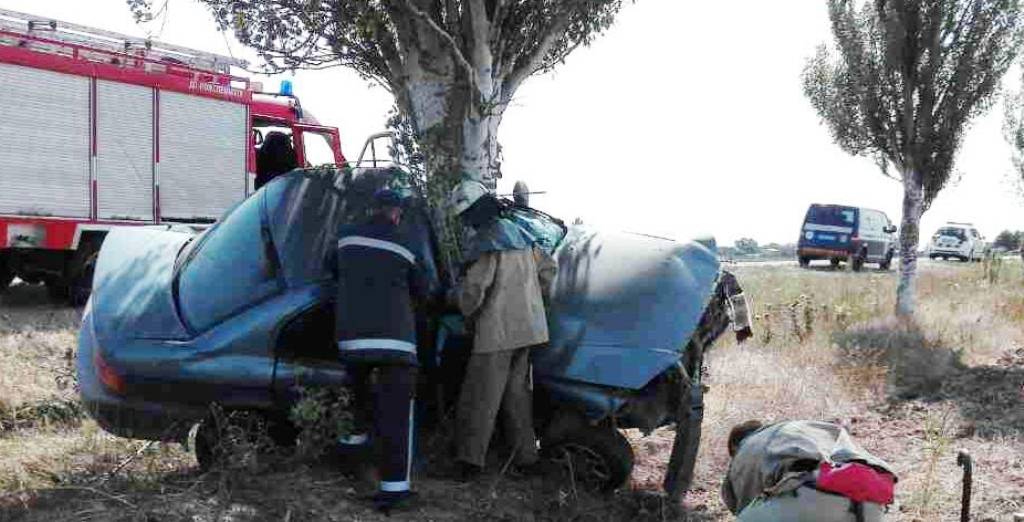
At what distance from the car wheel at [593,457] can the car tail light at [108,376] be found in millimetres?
2010

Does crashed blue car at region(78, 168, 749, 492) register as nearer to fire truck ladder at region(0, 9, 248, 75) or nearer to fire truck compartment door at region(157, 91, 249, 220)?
fire truck ladder at region(0, 9, 248, 75)

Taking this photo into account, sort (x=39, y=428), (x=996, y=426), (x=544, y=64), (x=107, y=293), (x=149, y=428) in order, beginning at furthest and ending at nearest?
(x=996, y=426), (x=544, y=64), (x=39, y=428), (x=107, y=293), (x=149, y=428)

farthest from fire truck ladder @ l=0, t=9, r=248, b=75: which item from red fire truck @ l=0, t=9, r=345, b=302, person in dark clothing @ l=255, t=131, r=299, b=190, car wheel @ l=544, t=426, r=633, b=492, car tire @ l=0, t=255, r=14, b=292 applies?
car wheel @ l=544, t=426, r=633, b=492

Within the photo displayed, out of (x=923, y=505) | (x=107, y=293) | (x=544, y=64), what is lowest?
(x=923, y=505)

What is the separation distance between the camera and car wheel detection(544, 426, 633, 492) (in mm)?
4613

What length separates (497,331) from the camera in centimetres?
444

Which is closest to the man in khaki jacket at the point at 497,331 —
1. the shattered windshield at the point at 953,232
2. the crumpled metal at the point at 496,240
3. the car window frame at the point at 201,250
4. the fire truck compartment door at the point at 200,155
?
the crumpled metal at the point at 496,240

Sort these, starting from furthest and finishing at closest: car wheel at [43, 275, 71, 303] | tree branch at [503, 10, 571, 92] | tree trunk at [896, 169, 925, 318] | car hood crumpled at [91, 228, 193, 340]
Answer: tree trunk at [896, 169, 925, 318], car wheel at [43, 275, 71, 303], tree branch at [503, 10, 571, 92], car hood crumpled at [91, 228, 193, 340]

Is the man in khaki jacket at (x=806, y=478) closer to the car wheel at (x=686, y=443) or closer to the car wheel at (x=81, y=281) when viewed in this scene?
the car wheel at (x=686, y=443)

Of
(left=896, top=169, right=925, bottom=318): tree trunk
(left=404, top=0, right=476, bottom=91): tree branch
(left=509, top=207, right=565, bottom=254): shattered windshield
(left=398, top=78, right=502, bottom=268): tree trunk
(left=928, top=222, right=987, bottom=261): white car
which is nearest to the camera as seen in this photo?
(left=509, top=207, right=565, bottom=254): shattered windshield

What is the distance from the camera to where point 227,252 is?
15.1ft

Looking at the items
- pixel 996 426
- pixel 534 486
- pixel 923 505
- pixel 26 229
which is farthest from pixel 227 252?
pixel 26 229

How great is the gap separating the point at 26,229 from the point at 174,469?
7307mm

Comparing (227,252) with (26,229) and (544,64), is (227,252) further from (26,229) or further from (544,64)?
(26,229)
